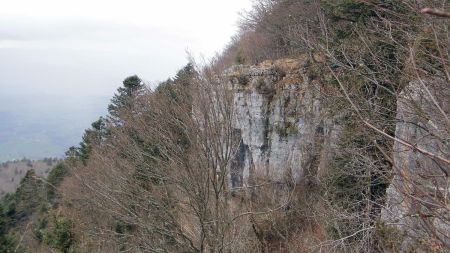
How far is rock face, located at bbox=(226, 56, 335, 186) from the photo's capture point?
15578 millimetres

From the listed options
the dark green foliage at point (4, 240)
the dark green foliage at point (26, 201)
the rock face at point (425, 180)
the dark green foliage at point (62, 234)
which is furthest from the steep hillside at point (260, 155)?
the dark green foliage at point (26, 201)

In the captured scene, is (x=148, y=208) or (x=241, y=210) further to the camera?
(x=241, y=210)

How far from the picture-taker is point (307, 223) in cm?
1456

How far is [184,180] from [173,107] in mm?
2003

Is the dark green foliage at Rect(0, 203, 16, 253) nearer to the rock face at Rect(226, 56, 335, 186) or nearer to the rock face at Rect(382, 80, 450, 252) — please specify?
the rock face at Rect(226, 56, 335, 186)

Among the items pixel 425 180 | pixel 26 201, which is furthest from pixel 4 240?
pixel 425 180

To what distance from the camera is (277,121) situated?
659 inches

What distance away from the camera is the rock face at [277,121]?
15578 mm

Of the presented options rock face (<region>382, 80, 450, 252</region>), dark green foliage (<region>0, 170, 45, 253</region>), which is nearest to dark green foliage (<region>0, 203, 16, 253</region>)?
dark green foliage (<region>0, 170, 45, 253</region>)

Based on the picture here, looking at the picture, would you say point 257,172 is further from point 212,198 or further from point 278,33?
point 278,33

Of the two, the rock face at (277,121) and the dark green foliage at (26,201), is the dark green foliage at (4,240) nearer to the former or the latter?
the dark green foliage at (26,201)

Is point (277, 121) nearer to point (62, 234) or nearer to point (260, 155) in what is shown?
point (260, 155)

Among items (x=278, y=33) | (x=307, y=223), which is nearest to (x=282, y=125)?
(x=307, y=223)

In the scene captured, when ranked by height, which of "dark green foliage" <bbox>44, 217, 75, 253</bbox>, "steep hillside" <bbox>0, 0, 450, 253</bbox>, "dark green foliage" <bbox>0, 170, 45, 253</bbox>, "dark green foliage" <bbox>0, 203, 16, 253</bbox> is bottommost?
"dark green foliage" <bbox>0, 170, 45, 253</bbox>
